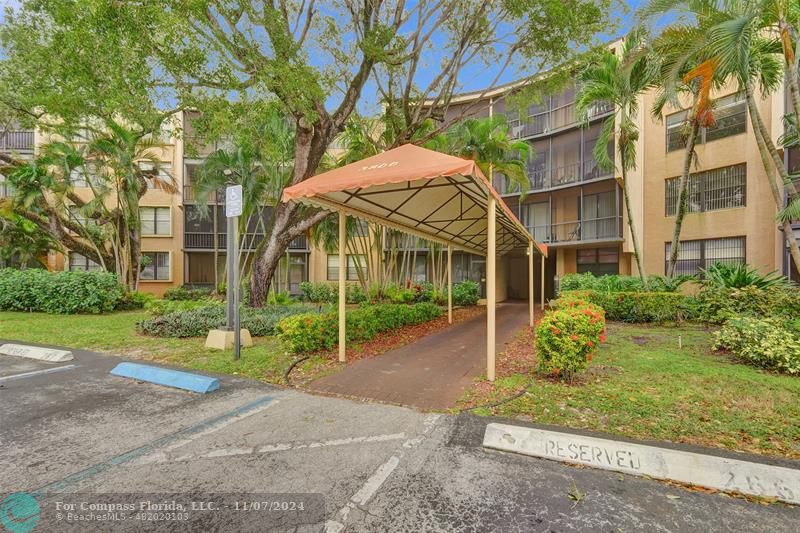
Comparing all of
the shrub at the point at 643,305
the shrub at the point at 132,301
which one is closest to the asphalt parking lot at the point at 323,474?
the shrub at the point at 643,305

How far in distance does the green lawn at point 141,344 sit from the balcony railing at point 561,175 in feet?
45.3

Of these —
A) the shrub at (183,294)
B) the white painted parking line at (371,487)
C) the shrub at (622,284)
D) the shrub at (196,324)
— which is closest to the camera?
the white painted parking line at (371,487)

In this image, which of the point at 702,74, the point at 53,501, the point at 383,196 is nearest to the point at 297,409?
the point at 53,501

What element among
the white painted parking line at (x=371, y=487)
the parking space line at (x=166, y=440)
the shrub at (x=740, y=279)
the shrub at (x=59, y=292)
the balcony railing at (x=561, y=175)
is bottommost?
the parking space line at (x=166, y=440)

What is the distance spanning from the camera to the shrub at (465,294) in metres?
17.2

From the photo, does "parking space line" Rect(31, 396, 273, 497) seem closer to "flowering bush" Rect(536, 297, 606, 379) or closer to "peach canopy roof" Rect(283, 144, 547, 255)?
"peach canopy roof" Rect(283, 144, 547, 255)

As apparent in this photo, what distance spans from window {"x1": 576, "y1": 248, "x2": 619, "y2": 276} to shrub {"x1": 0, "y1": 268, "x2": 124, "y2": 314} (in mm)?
20453

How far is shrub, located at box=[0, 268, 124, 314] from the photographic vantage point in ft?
43.4

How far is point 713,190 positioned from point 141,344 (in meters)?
19.6

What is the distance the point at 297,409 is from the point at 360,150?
9880 mm

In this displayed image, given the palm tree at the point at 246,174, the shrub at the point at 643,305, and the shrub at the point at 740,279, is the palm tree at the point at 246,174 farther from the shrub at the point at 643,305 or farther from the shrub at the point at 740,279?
the shrub at the point at 740,279

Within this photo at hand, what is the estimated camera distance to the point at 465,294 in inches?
691

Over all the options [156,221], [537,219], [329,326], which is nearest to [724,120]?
[537,219]

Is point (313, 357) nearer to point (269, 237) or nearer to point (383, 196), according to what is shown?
point (383, 196)
